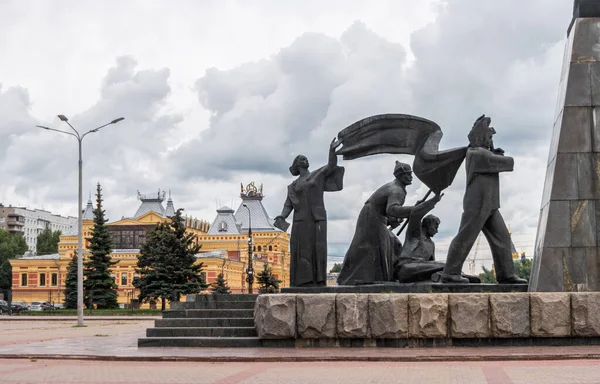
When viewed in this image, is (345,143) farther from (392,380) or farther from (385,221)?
(392,380)

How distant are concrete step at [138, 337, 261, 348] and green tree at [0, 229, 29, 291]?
85.0m

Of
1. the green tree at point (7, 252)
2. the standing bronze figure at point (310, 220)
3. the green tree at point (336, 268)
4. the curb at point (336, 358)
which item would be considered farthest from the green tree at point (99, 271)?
the green tree at point (7, 252)

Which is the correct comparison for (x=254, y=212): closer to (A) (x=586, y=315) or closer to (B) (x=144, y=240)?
(B) (x=144, y=240)

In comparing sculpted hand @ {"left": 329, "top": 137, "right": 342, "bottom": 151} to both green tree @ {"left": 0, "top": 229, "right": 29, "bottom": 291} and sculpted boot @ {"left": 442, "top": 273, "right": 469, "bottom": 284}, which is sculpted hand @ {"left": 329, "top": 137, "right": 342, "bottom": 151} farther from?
green tree @ {"left": 0, "top": 229, "right": 29, "bottom": 291}

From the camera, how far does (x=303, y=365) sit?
11898 mm

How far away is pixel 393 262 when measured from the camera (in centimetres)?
1652

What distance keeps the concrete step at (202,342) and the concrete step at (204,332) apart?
35 centimetres

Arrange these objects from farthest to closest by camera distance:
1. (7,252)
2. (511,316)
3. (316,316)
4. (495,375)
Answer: (7,252) → (316,316) → (511,316) → (495,375)

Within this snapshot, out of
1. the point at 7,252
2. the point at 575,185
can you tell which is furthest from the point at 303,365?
the point at 7,252

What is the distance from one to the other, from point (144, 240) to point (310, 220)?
272 feet

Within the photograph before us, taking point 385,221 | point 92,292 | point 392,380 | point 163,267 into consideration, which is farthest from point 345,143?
point 92,292

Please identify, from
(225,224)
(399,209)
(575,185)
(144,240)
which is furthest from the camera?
(225,224)

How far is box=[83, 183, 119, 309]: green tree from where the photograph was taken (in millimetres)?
52406

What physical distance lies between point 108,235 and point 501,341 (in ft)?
144
